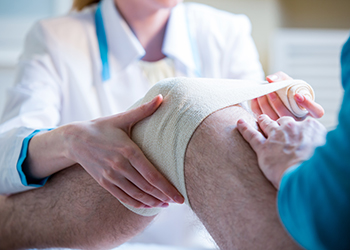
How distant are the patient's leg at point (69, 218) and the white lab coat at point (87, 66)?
0.83 ft

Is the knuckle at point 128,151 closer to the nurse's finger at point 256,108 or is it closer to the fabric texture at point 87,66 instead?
the nurse's finger at point 256,108

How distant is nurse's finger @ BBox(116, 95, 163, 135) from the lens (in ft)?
1.96

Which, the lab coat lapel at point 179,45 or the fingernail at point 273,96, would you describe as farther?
the lab coat lapel at point 179,45

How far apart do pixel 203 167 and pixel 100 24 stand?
74cm

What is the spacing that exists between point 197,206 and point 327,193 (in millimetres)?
216

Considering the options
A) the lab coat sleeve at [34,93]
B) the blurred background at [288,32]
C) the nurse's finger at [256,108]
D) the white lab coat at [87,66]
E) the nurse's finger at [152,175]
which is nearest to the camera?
the nurse's finger at [152,175]

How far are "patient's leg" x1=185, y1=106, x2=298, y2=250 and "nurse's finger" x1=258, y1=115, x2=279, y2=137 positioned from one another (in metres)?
0.02

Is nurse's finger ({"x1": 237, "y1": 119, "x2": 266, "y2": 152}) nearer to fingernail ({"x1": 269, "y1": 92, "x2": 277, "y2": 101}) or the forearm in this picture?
fingernail ({"x1": 269, "y1": 92, "x2": 277, "y2": 101})

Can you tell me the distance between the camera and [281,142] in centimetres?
48

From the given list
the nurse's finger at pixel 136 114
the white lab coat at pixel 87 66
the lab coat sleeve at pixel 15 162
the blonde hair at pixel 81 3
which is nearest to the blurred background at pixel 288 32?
the blonde hair at pixel 81 3

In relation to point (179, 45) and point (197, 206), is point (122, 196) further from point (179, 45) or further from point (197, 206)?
point (179, 45)

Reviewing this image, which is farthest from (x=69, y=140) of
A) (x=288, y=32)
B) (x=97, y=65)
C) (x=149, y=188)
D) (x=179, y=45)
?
(x=288, y=32)

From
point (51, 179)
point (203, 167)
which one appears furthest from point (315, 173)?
point (51, 179)

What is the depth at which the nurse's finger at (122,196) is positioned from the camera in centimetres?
63
